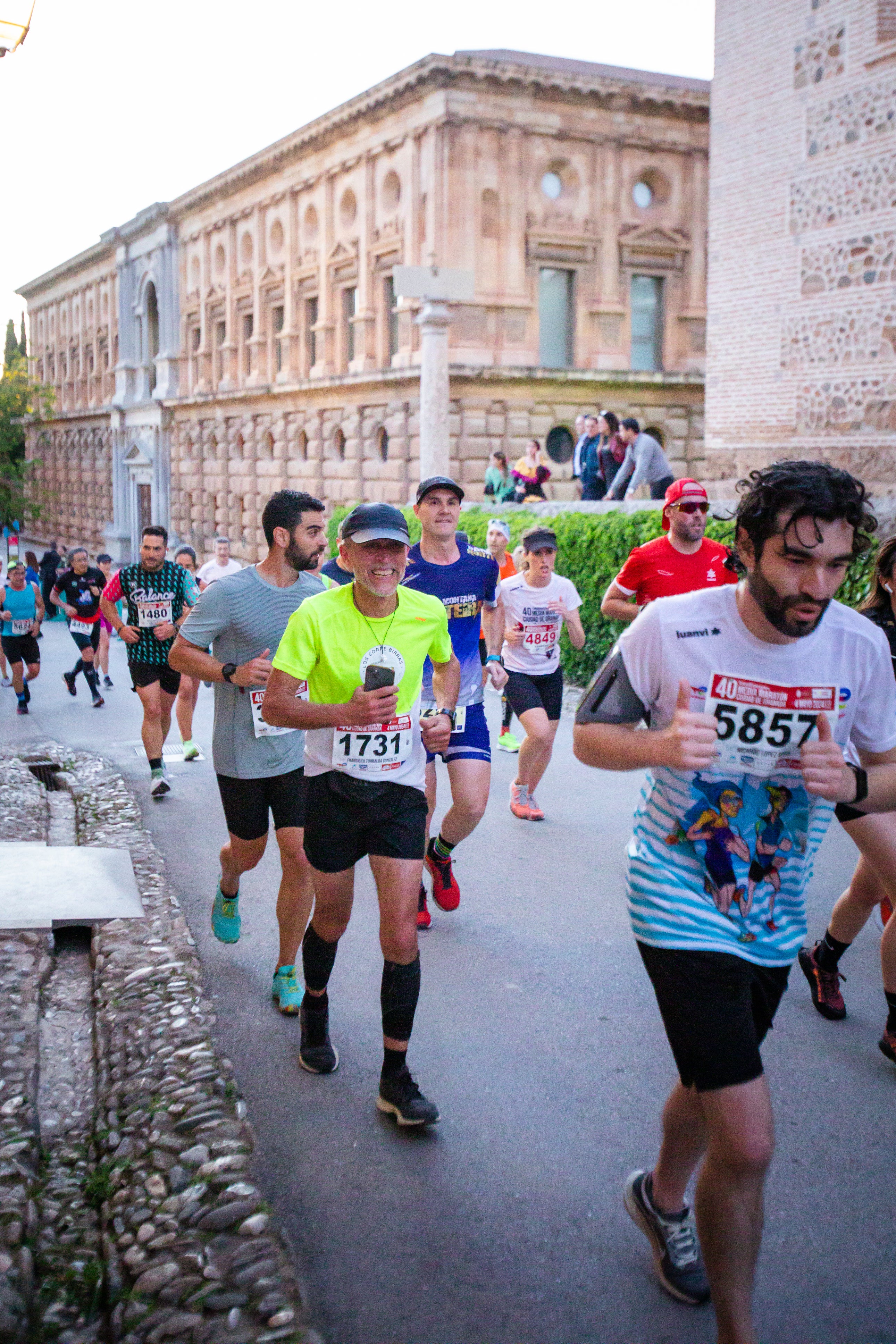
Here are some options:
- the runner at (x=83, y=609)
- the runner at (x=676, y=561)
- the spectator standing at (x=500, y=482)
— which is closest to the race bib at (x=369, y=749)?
the runner at (x=676, y=561)

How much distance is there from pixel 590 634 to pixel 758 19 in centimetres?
906

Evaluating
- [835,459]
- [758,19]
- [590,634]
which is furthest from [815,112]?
[590,634]

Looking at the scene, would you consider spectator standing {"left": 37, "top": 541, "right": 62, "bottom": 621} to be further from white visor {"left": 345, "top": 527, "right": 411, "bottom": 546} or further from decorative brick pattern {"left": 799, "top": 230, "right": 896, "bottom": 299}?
white visor {"left": 345, "top": 527, "right": 411, "bottom": 546}

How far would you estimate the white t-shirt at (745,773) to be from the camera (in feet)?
10.00

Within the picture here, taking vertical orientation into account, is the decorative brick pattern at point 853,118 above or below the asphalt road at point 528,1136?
above

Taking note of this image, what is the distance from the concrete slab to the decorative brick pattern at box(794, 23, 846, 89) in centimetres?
1417

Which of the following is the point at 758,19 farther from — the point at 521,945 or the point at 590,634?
the point at 521,945

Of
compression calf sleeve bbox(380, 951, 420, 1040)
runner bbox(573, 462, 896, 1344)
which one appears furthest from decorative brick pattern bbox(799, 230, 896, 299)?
runner bbox(573, 462, 896, 1344)

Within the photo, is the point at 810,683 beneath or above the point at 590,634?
above

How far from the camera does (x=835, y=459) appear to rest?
57.0 ft

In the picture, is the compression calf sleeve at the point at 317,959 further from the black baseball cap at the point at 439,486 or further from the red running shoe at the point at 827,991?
the black baseball cap at the point at 439,486

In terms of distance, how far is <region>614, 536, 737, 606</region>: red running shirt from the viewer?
741cm

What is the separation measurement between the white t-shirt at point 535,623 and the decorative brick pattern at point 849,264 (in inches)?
383

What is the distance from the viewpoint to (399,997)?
4430mm
